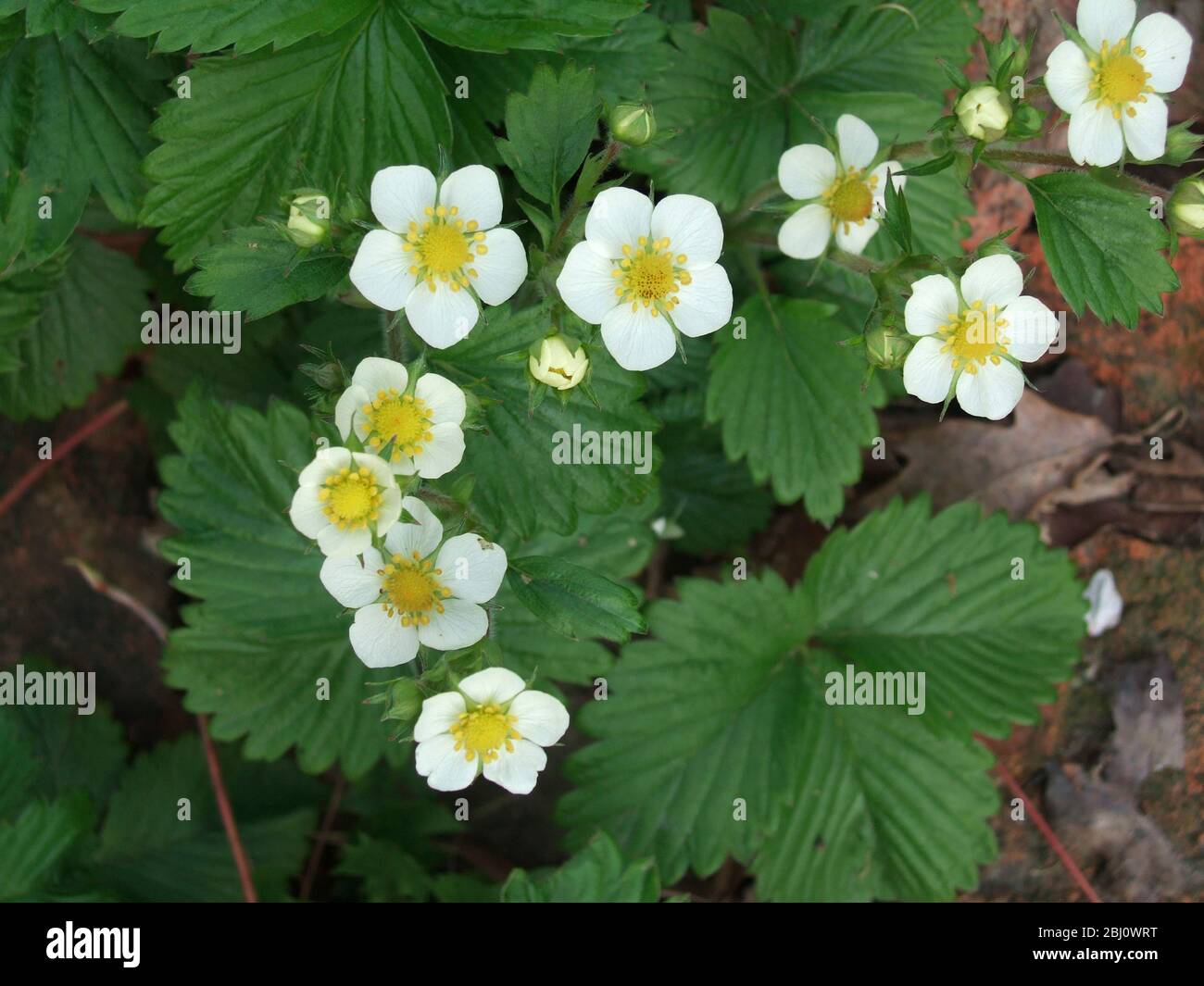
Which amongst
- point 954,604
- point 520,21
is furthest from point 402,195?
point 954,604

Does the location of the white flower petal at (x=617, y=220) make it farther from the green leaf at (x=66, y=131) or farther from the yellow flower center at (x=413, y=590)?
the green leaf at (x=66, y=131)

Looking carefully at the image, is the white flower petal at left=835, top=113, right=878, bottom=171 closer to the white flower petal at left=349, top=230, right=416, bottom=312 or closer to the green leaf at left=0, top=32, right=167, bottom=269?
the white flower petal at left=349, top=230, right=416, bottom=312

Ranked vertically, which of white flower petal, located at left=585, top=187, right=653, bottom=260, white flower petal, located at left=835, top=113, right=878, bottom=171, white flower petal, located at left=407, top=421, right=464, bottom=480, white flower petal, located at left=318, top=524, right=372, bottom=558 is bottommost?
white flower petal, located at left=318, top=524, right=372, bottom=558

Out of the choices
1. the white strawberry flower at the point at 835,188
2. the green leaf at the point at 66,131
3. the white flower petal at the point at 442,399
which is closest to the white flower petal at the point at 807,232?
the white strawberry flower at the point at 835,188

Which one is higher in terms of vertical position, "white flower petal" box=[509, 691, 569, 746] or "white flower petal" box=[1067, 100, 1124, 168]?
"white flower petal" box=[1067, 100, 1124, 168]

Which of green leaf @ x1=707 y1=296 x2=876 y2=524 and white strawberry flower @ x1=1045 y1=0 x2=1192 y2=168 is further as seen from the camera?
green leaf @ x1=707 y1=296 x2=876 y2=524

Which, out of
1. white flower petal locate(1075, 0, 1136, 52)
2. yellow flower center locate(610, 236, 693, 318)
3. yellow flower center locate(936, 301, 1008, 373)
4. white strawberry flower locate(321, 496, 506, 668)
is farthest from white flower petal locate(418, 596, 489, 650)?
white flower petal locate(1075, 0, 1136, 52)

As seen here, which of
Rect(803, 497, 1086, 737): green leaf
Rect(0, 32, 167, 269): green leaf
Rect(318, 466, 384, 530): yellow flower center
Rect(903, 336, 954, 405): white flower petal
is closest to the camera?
Rect(318, 466, 384, 530): yellow flower center
